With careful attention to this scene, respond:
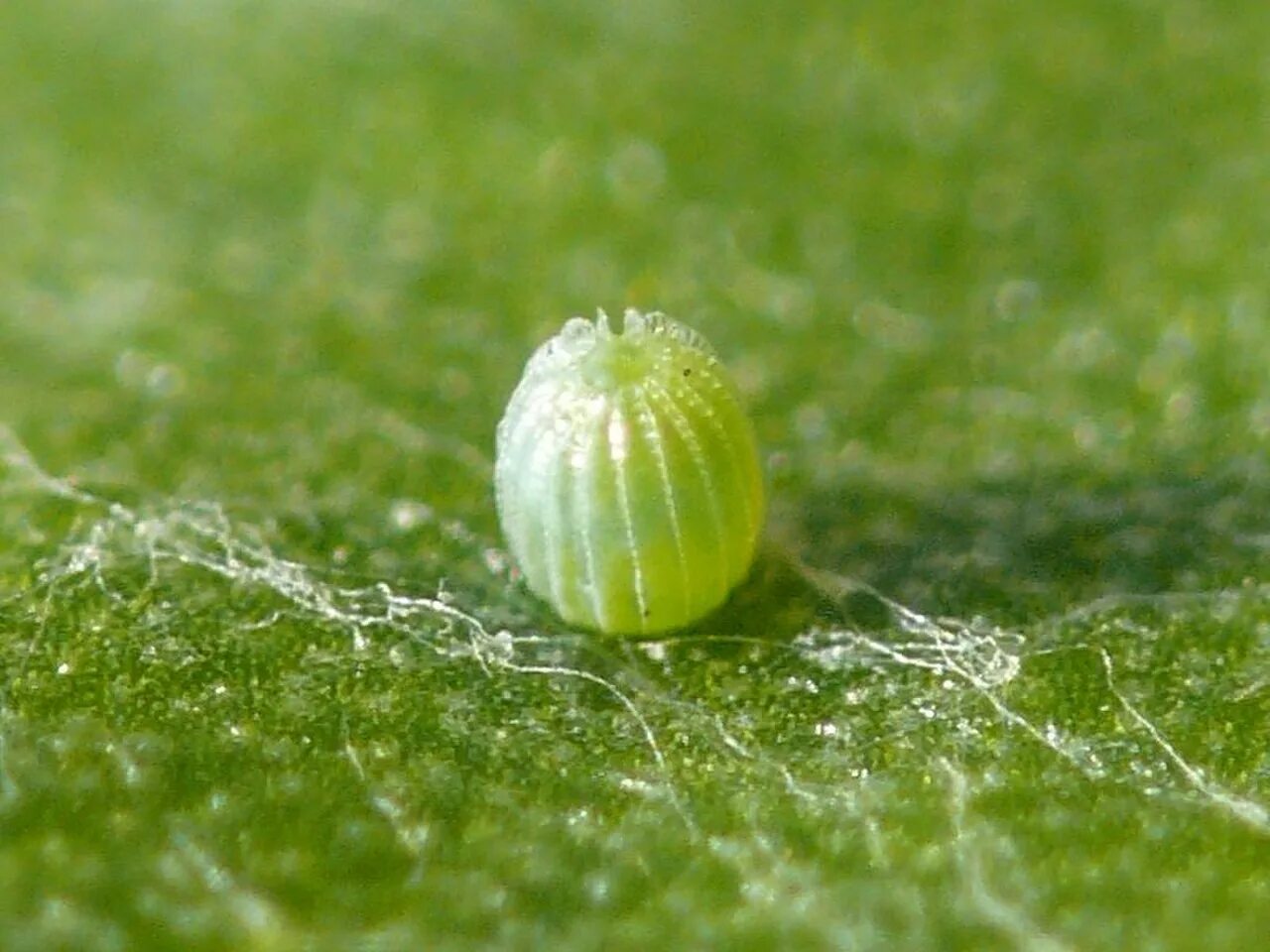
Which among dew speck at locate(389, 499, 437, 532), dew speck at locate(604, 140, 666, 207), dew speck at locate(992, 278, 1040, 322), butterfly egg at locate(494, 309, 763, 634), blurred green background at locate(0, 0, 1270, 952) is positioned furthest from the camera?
dew speck at locate(604, 140, 666, 207)

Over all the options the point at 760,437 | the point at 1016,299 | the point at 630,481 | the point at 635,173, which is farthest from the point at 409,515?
the point at 1016,299

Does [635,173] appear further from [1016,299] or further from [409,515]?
[409,515]

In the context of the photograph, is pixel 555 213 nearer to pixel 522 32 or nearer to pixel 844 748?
pixel 522 32

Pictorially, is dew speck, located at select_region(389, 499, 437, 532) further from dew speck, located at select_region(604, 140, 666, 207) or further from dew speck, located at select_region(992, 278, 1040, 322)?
dew speck, located at select_region(992, 278, 1040, 322)

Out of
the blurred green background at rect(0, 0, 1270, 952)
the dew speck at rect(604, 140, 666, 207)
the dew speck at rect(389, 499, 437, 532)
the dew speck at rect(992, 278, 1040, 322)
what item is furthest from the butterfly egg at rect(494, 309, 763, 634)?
the dew speck at rect(604, 140, 666, 207)

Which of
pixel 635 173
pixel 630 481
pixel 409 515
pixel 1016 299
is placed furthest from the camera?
pixel 635 173

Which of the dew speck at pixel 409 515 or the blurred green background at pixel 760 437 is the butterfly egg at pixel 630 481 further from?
the dew speck at pixel 409 515
